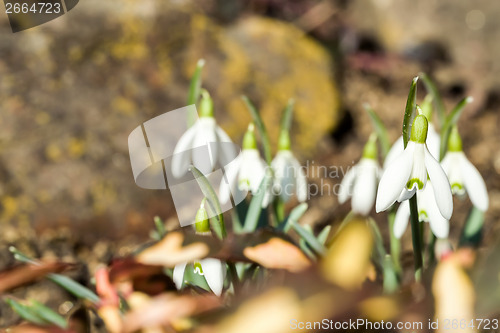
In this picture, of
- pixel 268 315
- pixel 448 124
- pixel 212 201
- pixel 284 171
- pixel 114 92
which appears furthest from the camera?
pixel 114 92

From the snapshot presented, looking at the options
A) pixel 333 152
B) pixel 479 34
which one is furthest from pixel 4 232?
pixel 479 34

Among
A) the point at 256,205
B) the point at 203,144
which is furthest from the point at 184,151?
the point at 256,205

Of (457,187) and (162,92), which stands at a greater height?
(162,92)

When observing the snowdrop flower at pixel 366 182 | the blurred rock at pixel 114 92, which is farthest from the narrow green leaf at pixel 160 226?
the blurred rock at pixel 114 92

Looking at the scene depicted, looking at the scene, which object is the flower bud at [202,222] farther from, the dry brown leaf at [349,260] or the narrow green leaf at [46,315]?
the narrow green leaf at [46,315]

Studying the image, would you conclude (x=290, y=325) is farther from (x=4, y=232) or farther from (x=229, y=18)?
(x=229, y=18)

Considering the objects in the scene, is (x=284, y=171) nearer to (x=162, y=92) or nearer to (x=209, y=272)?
(x=209, y=272)

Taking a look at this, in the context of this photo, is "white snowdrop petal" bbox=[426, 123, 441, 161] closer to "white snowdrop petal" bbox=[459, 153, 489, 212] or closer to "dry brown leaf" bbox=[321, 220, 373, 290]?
"white snowdrop petal" bbox=[459, 153, 489, 212]
